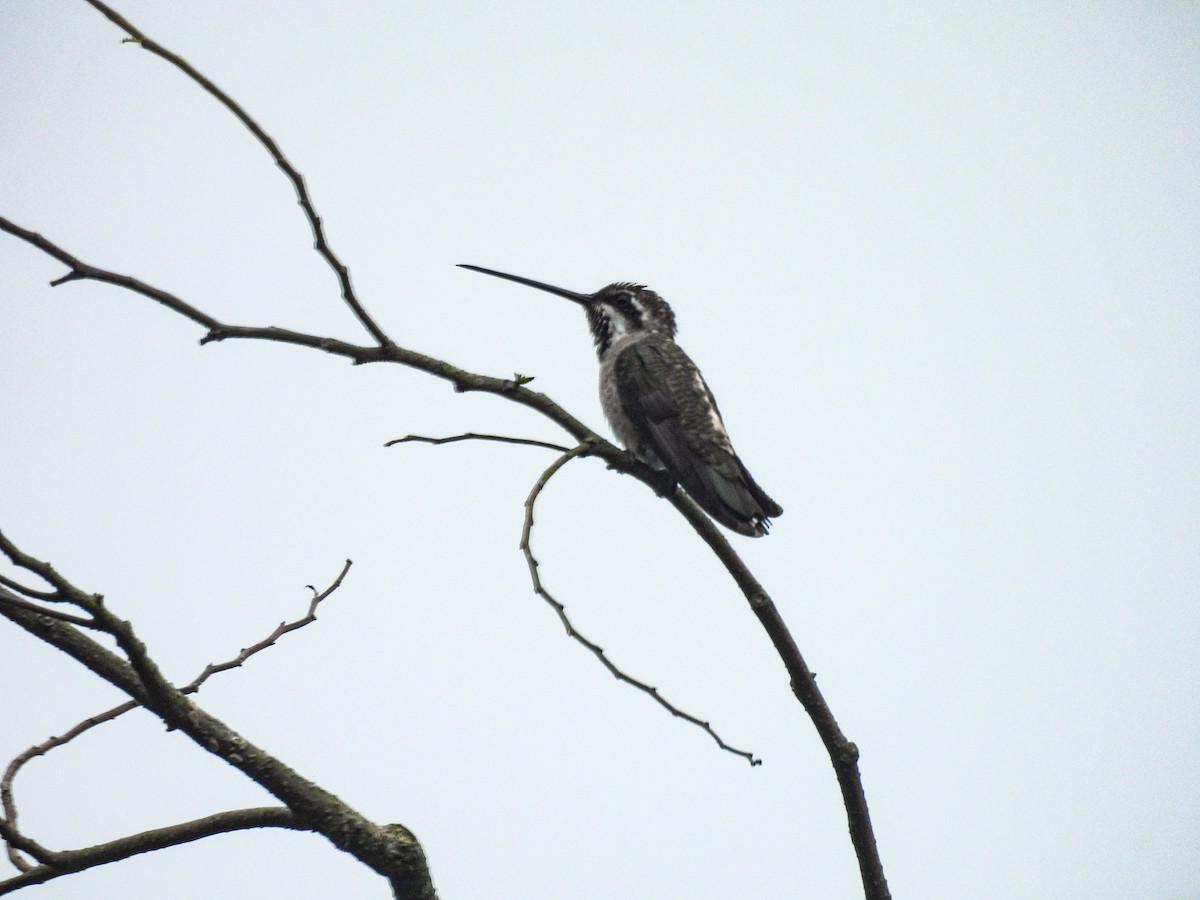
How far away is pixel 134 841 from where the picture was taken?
2.73 metres

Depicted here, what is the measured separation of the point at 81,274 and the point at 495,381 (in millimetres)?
1251

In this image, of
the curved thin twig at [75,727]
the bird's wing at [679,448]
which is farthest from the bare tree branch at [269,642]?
the bird's wing at [679,448]

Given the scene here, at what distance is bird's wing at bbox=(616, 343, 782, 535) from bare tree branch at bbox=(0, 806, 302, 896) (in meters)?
3.26

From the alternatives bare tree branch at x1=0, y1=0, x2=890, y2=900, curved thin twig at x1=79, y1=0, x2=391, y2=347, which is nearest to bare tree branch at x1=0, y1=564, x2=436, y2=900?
bare tree branch at x1=0, y1=0, x2=890, y2=900

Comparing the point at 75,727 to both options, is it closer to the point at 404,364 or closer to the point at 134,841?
the point at 134,841

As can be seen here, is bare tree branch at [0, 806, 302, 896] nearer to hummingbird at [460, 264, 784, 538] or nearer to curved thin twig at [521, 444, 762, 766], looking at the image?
curved thin twig at [521, 444, 762, 766]

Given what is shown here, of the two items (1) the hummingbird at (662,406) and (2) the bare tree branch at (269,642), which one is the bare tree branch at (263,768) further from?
(1) the hummingbird at (662,406)

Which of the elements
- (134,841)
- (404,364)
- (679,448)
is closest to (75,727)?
(134,841)

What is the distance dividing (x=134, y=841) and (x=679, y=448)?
4023 mm

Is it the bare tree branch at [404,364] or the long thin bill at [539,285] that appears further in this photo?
the long thin bill at [539,285]

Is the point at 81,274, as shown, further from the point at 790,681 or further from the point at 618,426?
the point at 618,426

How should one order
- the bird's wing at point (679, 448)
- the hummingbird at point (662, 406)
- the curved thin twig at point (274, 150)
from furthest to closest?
the hummingbird at point (662, 406)
the bird's wing at point (679, 448)
the curved thin twig at point (274, 150)

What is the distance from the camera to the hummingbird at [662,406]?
5824 millimetres

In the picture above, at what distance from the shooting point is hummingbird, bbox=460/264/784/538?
229 inches
